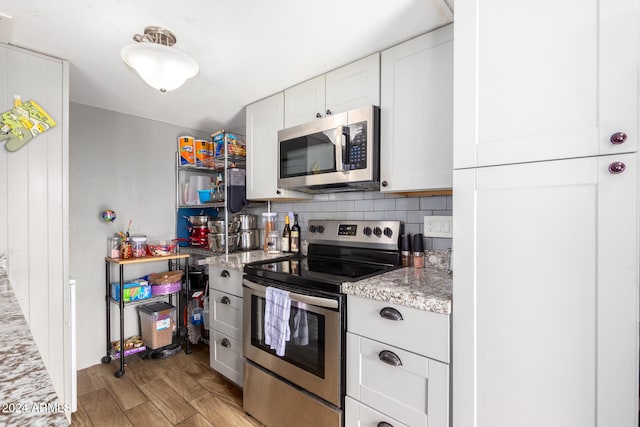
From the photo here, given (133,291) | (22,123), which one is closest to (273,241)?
(133,291)

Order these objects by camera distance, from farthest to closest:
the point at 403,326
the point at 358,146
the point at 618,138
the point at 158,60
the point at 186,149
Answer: the point at 186,149 < the point at 358,146 < the point at 158,60 < the point at 403,326 < the point at 618,138

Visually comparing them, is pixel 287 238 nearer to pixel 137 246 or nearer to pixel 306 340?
pixel 306 340

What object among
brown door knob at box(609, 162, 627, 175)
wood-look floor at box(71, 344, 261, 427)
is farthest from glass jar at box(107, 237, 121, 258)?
brown door knob at box(609, 162, 627, 175)

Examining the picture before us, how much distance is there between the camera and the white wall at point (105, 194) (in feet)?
8.18

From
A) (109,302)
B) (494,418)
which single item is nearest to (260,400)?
(494,418)

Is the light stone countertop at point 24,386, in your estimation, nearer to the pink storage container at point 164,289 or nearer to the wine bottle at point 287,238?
the wine bottle at point 287,238

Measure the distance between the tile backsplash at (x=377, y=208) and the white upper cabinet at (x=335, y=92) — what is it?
598 mm

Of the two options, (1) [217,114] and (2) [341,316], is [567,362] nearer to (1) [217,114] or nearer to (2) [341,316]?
(2) [341,316]

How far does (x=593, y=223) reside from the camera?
0.89m

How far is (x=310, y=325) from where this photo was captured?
154cm

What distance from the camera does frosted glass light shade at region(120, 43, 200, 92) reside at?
1.30 meters

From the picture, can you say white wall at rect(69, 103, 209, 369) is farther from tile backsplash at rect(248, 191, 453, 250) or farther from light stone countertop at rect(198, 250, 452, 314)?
light stone countertop at rect(198, 250, 452, 314)

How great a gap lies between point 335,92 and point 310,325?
140cm

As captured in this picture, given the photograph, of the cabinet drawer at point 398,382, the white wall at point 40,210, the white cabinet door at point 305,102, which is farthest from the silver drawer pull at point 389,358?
the white wall at point 40,210
